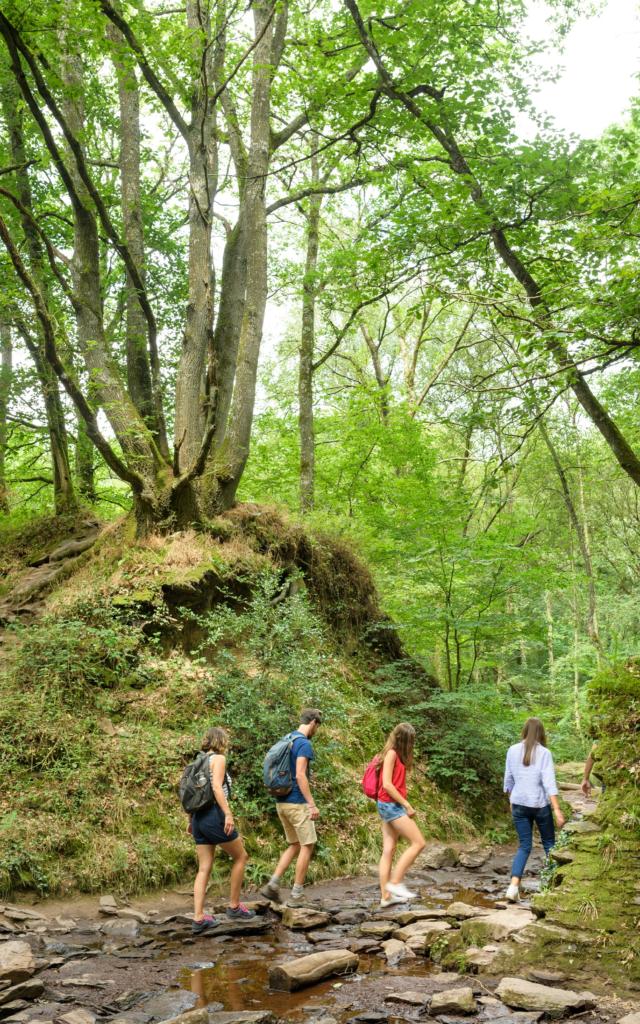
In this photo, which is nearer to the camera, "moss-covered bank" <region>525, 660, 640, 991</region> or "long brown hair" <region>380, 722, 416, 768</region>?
"moss-covered bank" <region>525, 660, 640, 991</region>

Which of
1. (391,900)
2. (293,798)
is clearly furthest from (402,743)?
(391,900)

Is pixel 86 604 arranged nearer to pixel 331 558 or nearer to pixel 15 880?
pixel 15 880

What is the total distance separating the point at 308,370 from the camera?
19281 mm

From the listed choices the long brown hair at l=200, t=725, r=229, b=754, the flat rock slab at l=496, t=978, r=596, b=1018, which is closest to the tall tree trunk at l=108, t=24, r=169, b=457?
the long brown hair at l=200, t=725, r=229, b=754

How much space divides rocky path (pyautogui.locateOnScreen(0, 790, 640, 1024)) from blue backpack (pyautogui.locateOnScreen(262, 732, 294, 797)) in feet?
3.54

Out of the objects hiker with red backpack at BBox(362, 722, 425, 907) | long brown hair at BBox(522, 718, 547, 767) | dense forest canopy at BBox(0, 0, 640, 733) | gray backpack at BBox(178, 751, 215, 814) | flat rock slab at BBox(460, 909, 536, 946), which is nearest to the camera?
flat rock slab at BBox(460, 909, 536, 946)

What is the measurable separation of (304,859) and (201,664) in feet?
12.0

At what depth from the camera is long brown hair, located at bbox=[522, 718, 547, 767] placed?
7.77 metres

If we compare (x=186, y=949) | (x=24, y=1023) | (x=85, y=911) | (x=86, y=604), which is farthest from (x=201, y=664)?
(x=24, y=1023)

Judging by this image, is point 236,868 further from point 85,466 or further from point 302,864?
point 85,466

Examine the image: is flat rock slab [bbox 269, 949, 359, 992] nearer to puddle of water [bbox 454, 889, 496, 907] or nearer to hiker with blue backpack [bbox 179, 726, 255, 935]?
hiker with blue backpack [bbox 179, 726, 255, 935]

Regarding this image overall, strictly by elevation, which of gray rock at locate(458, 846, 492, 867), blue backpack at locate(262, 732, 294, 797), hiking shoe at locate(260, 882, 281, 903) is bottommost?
gray rock at locate(458, 846, 492, 867)

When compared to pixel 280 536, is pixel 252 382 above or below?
above

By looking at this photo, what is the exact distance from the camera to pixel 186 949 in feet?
19.8
